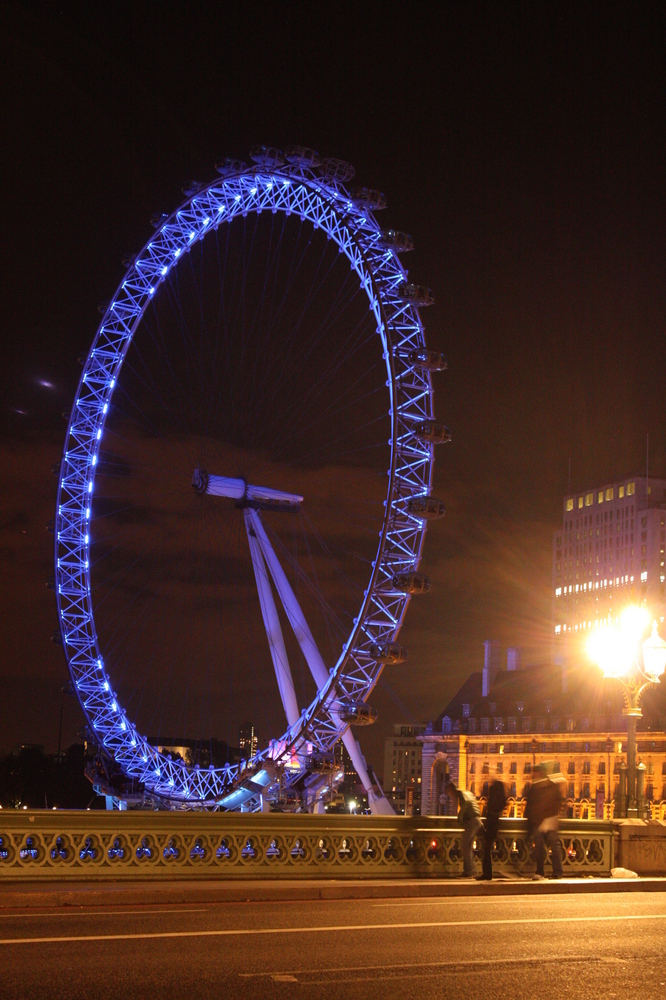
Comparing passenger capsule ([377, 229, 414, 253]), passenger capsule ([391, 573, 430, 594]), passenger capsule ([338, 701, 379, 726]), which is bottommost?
passenger capsule ([338, 701, 379, 726])

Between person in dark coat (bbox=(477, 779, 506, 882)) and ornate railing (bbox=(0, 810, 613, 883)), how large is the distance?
1314mm

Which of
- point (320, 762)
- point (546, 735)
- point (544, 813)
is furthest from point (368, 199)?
point (546, 735)

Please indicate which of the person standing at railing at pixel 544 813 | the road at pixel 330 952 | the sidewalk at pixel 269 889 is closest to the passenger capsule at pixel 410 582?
the sidewalk at pixel 269 889

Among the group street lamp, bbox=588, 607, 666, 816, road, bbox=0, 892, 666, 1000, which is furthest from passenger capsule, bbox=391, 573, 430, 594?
road, bbox=0, 892, 666, 1000

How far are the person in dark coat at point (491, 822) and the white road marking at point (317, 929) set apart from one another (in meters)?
5.33

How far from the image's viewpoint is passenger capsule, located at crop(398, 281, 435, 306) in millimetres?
46719

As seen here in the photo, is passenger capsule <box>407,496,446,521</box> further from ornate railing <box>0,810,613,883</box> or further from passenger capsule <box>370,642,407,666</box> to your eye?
ornate railing <box>0,810,613,883</box>

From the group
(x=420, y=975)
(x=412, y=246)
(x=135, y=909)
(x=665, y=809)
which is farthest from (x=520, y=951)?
→ (x=665, y=809)

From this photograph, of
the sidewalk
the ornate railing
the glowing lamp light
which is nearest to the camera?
the sidewalk

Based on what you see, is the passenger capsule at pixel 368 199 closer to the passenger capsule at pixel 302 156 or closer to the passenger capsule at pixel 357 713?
the passenger capsule at pixel 302 156

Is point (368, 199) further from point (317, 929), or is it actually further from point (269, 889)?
point (317, 929)

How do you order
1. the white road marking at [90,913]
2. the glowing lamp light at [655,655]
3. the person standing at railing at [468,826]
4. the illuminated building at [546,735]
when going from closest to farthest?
the white road marking at [90,913], the person standing at railing at [468,826], the glowing lamp light at [655,655], the illuminated building at [546,735]

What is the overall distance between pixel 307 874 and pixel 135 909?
5.51 metres

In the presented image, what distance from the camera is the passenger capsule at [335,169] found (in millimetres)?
48906
